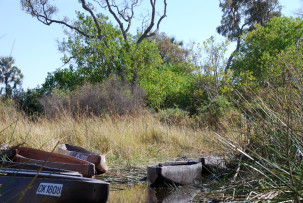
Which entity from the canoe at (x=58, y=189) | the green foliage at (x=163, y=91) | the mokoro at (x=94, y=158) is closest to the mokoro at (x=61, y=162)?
the mokoro at (x=94, y=158)

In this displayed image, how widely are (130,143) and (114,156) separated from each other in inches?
33.7

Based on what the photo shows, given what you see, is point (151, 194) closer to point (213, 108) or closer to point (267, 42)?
point (213, 108)

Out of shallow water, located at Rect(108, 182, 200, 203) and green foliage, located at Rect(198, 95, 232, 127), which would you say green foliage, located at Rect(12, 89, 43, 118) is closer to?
green foliage, located at Rect(198, 95, 232, 127)

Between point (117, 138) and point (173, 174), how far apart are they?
163 inches

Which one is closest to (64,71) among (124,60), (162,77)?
(124,60)

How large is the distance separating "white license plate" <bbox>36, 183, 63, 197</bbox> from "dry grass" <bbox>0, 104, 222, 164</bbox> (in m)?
4.26

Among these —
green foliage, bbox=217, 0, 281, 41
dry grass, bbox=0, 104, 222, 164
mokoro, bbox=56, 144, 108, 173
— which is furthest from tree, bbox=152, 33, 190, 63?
mokoro, bbox=56, 144, 108, 173

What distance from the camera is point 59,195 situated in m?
4.17

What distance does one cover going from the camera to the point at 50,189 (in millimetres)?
4223

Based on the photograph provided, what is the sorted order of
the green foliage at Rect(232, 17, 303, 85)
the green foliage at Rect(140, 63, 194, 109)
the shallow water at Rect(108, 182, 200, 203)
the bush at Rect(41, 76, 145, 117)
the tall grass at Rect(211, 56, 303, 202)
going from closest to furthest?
the tall grass at Rect(211, 56, 303, 202) < the shallow water at Rect(108, 182, 200, 203) < the bush at Rect(41, 76, 145, 117) < the green foliage at Rect(140, 63, 194, 109) < the green foliage at Rect(232, 17, 303, 85)

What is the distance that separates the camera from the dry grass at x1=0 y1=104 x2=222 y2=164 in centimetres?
893

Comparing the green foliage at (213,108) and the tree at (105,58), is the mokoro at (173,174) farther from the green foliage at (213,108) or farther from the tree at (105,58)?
the tree at (105,58)

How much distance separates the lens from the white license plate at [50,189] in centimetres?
418

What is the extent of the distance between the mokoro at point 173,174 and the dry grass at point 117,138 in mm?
2237
